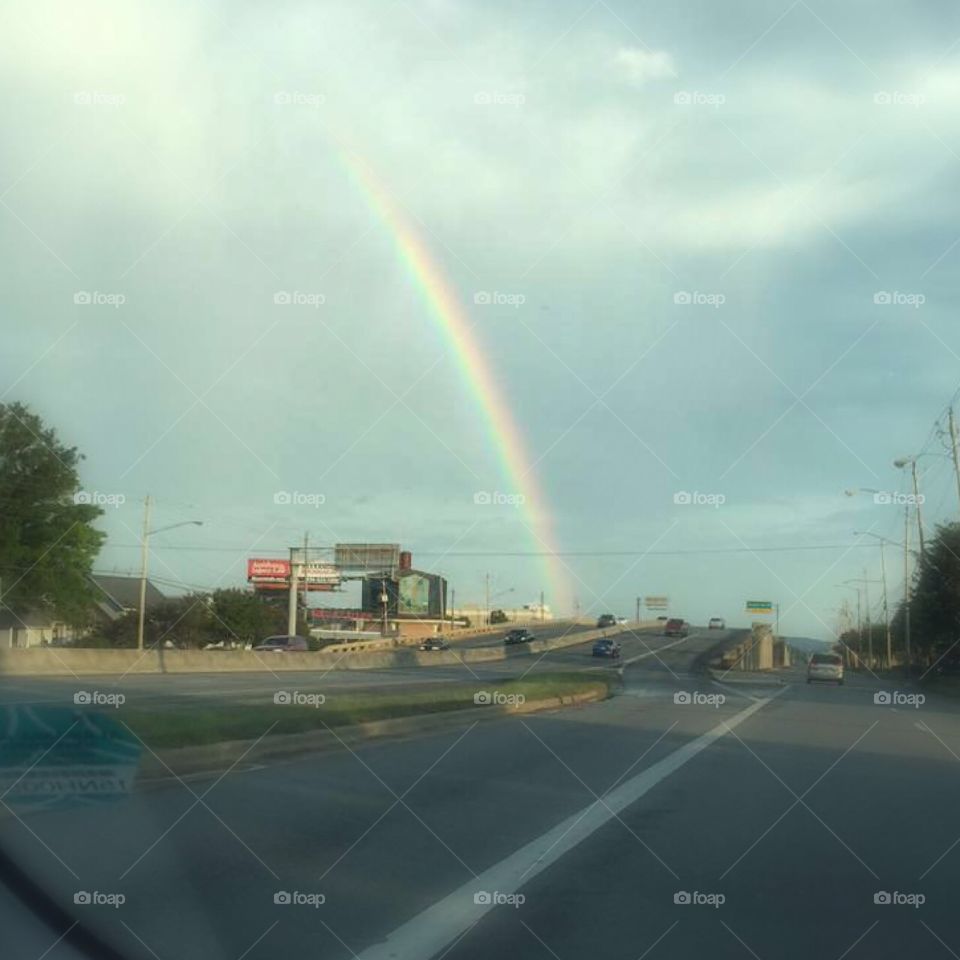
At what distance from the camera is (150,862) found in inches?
311

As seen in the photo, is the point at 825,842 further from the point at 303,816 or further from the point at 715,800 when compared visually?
the point at 303,816

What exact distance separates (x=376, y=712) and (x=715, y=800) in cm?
883

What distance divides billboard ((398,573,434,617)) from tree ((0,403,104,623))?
183 feet

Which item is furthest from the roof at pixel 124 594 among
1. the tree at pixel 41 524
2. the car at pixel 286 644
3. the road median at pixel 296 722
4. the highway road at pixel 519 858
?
the highway road at pixel 519 858

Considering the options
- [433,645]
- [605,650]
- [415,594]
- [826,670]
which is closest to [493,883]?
[826,670]

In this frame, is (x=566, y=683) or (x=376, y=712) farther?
(x=566, y=683)

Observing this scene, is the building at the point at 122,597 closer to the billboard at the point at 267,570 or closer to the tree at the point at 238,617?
the tree at the point at 238,617

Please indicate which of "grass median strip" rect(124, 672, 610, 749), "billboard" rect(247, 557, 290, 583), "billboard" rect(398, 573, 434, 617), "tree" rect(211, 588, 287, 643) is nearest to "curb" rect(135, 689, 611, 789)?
"grass median strip" rect(124, 672, 610, 749)

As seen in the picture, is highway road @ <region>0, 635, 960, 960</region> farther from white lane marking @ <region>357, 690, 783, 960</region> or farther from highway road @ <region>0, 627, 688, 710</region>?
highway road @ <region>0, 627, 688, 710</region>

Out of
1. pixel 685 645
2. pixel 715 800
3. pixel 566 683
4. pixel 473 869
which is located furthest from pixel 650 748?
pixel 685 645

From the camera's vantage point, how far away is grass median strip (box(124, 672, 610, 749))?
14.4 m

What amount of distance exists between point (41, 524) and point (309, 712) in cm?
1290

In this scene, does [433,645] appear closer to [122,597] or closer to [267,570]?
[122,597]

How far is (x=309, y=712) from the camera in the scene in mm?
18734
